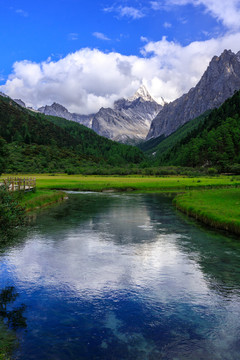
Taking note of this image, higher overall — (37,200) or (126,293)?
(37,200)

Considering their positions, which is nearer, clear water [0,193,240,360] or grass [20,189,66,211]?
clear water [0,193,240,360]

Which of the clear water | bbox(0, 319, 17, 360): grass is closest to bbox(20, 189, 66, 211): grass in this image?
the clear water

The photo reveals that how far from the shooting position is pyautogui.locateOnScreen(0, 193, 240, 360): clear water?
1265 cm

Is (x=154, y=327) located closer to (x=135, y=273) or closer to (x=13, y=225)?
(x=135, y=273)

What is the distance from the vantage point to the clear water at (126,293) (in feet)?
41.5

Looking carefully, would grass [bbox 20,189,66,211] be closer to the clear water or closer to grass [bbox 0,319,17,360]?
the clear water

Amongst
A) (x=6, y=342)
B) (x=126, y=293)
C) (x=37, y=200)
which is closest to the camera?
(x=6, y=342)

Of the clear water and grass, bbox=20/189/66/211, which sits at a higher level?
grass, bbox=20/189/66/211

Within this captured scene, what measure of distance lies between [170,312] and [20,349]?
24.3ft

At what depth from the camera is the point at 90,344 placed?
12.8 m

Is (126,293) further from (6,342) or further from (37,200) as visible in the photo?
(37,200)

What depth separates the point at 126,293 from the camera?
706 inches

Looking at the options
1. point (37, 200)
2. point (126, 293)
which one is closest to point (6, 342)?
point (126, 293)

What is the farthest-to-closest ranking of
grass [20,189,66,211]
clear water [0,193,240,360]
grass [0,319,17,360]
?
grass [20,189,66,211], clear water [0,193,240,360], grass [0,319,17,360]
